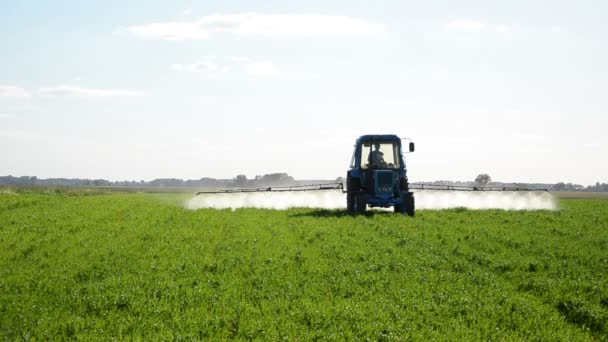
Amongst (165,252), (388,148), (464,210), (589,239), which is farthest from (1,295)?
(464,210)

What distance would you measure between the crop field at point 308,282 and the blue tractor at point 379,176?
422cm

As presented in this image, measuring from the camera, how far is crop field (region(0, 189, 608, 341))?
10211 mm

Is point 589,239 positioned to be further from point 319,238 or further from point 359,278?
point 359,278

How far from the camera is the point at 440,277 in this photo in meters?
13.8

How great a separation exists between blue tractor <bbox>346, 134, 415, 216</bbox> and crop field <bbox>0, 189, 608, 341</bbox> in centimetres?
422

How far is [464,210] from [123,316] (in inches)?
963

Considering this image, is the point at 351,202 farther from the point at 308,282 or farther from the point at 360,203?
the point at 308,282

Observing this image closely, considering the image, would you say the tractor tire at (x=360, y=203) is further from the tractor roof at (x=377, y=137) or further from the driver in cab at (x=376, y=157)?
the tractor roof at (x=377, y=137)

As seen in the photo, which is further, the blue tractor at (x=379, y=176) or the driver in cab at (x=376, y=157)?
the driver in cab at (x=376, y=157)

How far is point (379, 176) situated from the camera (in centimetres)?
2728

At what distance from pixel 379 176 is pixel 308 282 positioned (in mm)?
14588

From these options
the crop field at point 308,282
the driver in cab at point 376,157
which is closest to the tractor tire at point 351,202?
the driver in cab at point 376,157

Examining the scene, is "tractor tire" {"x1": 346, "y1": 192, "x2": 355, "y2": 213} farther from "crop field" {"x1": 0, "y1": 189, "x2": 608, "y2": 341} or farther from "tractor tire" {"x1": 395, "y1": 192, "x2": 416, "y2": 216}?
"crop field" {"x1": 0, "y1": 189, "x2": 608, "y2": 341}

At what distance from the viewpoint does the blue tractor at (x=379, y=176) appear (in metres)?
27.4
